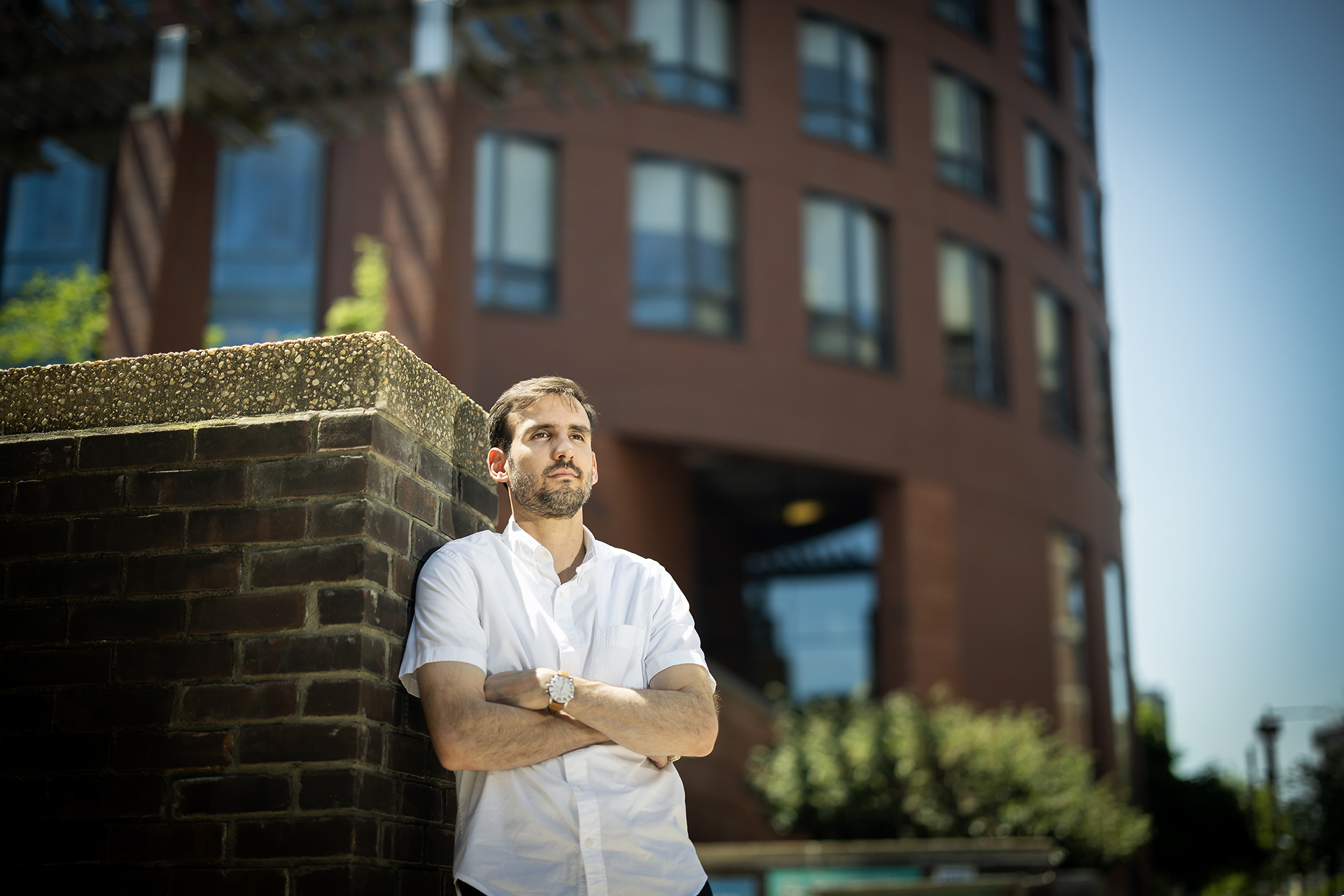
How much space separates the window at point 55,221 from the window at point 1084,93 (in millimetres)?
18669

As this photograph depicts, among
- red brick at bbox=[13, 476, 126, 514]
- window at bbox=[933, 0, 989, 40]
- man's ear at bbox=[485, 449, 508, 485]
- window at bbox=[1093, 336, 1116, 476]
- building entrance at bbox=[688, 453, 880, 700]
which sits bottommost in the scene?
red brick at bbox=[13, 476, 126, 514]

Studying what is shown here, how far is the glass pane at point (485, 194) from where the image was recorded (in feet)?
60.6

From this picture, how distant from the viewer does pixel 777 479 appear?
22.5m

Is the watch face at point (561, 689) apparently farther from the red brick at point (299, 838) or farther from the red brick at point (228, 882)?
the red brick at point (228, 882)

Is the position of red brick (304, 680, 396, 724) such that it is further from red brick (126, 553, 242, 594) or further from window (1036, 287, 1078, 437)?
window (1036, 287, 1078, 437)

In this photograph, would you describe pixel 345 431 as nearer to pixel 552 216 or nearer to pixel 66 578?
pixel 66 578

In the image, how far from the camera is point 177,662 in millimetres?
2797

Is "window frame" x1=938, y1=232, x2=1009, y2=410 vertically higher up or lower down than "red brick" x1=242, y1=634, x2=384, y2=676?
higher up

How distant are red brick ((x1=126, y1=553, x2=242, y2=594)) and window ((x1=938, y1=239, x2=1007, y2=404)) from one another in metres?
19.5

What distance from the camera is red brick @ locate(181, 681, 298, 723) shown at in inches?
107

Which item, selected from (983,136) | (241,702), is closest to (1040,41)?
(983,136)

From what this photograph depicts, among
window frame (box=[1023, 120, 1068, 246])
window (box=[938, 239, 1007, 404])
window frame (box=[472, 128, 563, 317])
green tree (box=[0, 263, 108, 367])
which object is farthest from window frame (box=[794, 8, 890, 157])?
green tree (box=[0, 263, 108, 367])

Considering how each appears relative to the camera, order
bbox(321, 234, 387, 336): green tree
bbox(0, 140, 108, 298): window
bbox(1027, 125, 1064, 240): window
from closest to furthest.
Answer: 1. bbox(321, 234, 387, 336): green tree
2. bbox(0, 140, 108, 298): window
3. bbox(1027, 125, 1064, 240): window

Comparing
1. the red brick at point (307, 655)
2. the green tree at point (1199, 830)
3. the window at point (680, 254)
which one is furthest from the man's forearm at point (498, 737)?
the green tree at point (1199, 830)
